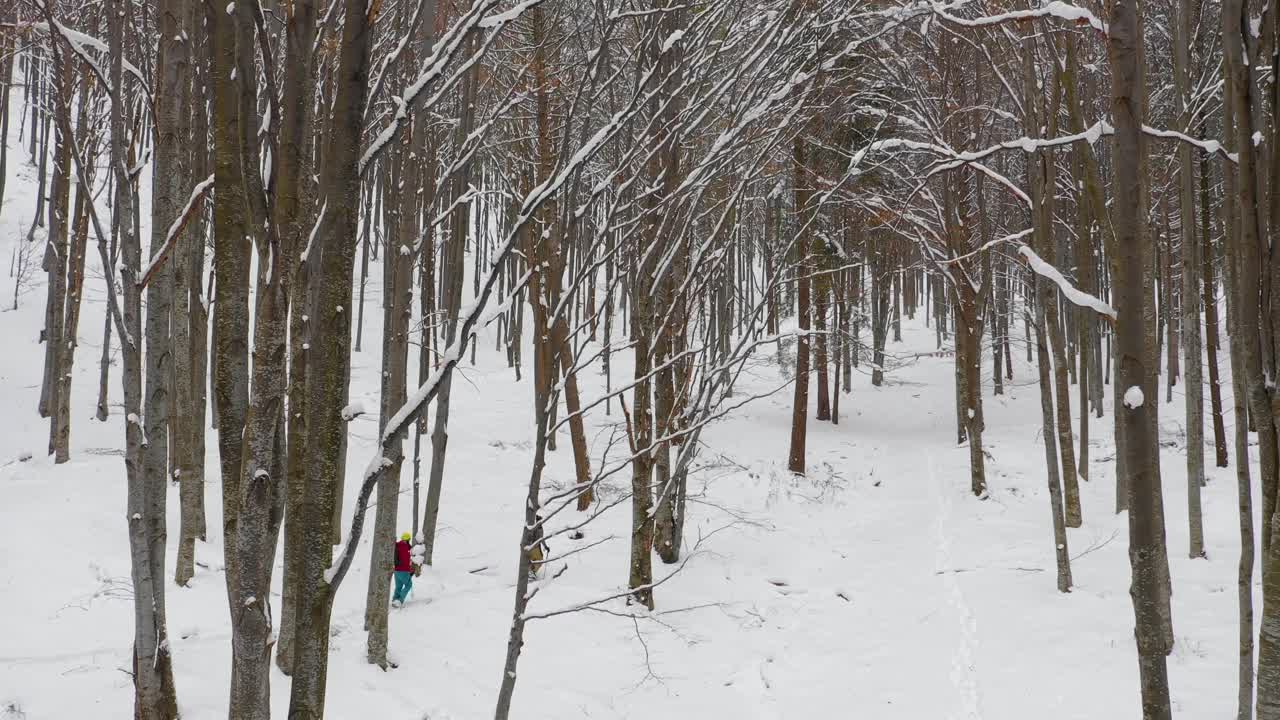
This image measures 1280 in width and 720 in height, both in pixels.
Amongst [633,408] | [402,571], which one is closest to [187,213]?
[402,571]

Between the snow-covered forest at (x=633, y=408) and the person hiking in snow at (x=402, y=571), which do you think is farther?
the person hiking in snow at (x=402, y=571)

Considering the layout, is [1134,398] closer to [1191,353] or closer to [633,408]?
[1191,353]

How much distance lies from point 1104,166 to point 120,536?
18.8 m

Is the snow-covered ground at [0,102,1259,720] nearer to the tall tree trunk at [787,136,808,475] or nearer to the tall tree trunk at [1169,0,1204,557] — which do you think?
the tall tree trunk at [787,136,808,475]

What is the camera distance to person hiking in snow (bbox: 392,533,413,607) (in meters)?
8.73

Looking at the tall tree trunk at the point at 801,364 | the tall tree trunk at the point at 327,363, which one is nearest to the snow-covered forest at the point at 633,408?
the tall tree trunk at the point at 327,363

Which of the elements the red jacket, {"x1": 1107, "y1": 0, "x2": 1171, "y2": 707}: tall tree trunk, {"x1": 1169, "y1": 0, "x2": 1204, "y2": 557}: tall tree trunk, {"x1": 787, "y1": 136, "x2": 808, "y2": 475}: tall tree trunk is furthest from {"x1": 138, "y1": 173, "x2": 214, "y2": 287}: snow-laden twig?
{"x1": 787, "y1": 136, "x2": 808, "y2": 475}: tall tree trunk

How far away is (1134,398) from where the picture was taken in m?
2.92

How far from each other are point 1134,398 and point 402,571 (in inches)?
307

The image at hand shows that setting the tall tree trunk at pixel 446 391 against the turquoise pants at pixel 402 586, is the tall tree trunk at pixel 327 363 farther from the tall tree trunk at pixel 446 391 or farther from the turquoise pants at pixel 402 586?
the turquoise pants at pixel 402 586

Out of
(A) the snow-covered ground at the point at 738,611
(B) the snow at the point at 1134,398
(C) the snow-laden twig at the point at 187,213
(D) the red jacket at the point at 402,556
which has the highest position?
(C) the snow-laden twig at the point at 187,213

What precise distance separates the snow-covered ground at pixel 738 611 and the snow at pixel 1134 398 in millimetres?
3523

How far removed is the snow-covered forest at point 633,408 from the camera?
2.18m

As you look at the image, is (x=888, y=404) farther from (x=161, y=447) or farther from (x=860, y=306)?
(x=161, y=447)
